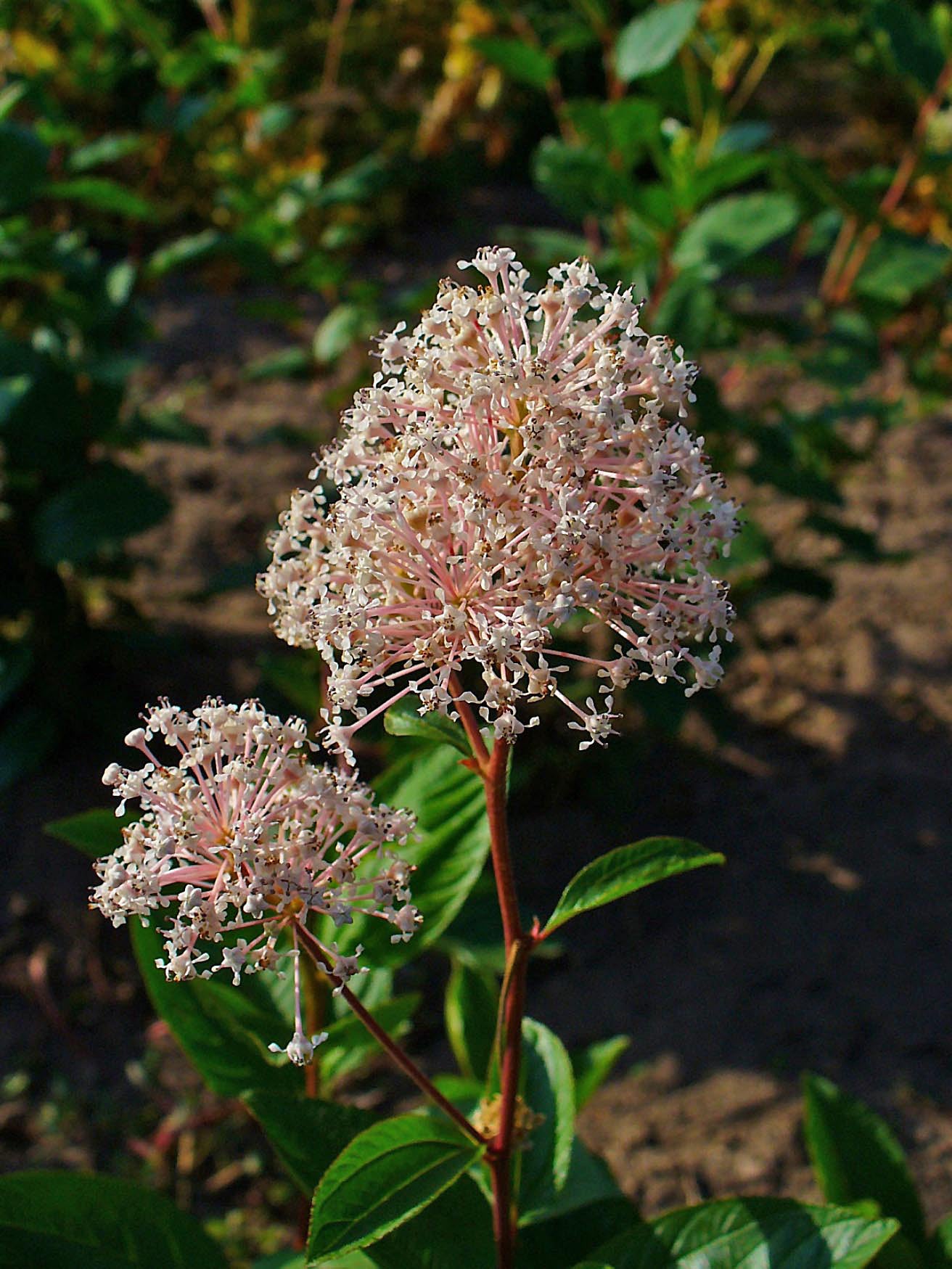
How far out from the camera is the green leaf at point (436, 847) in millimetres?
1529

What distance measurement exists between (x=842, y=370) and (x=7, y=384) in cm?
178

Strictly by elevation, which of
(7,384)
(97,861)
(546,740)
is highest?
(7,384)

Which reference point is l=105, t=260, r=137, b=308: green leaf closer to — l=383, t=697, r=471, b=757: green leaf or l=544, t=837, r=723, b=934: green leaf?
l=383, t=697, r=471, b=757: green leaf

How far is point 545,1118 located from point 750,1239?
0.27 meters

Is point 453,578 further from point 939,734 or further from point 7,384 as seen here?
point 939,734

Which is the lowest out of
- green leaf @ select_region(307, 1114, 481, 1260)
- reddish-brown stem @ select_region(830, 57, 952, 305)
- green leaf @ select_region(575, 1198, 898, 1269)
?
green leaf @ select_region(575, 1198, 898, 1269)

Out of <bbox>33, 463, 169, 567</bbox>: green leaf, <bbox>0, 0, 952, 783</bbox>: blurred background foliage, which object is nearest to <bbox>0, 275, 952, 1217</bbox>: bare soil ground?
<bbox>0, 0, 952, 783</bbox>: blurred background foliage

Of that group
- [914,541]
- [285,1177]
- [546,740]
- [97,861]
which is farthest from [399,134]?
[97,861]

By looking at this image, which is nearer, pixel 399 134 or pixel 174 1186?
pixel 174 1186

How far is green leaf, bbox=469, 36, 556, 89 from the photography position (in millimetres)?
2709

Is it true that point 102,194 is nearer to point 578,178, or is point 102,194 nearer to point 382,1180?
point 578,178

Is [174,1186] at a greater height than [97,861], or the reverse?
[97,861]

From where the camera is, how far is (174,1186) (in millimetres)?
2375

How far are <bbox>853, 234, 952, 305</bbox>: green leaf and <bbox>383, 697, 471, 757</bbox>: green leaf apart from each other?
1905mm
